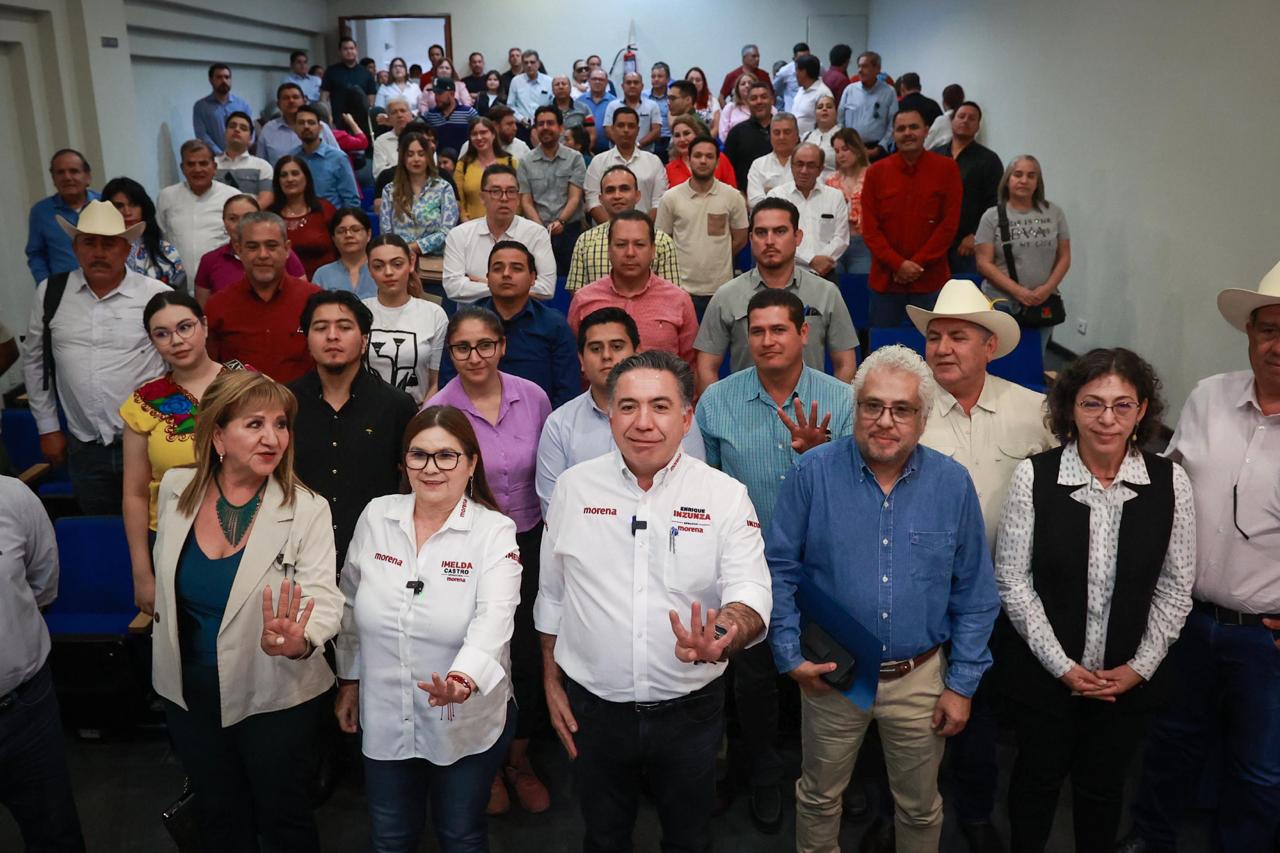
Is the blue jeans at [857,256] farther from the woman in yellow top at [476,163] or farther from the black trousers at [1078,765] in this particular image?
the black trousers at [1078,765]

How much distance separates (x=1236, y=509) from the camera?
2.54 m

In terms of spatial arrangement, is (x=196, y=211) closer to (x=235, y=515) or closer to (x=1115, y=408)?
(x=235, y=515)

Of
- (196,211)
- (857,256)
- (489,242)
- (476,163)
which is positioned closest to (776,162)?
(857,256)

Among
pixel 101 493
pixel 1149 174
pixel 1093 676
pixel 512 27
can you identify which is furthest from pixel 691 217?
pixel 512 27

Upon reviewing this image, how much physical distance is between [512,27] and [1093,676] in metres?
Answer: 14.4

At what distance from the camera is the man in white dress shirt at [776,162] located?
6270mm

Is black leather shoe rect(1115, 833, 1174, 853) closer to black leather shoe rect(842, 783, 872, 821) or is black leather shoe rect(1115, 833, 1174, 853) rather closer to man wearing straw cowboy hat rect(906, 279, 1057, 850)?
man wearing straw cowboy hat rect(906, 279, 1057, 850)

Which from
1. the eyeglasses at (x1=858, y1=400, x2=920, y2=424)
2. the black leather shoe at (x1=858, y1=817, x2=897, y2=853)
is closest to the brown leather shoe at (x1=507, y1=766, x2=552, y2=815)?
the black leather shoe at (x1=858, y1=817, x2=897, y2=853)

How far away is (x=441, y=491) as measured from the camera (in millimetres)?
2309

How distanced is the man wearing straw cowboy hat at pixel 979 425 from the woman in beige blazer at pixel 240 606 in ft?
5.70

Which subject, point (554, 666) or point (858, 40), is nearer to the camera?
point (554, 666)

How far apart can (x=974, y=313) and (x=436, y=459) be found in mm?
1563

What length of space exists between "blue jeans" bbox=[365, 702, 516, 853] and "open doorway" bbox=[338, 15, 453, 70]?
14213 mm

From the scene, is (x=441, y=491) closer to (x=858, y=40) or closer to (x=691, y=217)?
(x=691, y=217)
